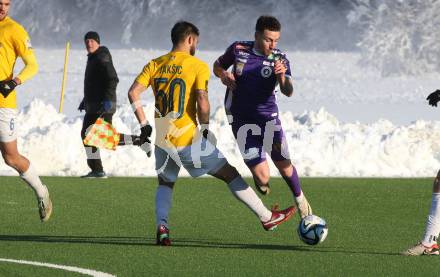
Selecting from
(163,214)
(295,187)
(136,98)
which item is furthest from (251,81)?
(163,214)

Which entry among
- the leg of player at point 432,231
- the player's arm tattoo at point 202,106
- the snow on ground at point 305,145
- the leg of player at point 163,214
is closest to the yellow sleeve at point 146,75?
the player's arm tattoo at point 202,106

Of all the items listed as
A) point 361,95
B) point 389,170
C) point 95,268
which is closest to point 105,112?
point 389,170

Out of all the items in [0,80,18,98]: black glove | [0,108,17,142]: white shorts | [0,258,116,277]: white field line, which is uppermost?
[0,80,18,98]: black glove

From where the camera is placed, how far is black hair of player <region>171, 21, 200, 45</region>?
10.4 metres

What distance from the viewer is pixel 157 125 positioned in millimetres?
10398

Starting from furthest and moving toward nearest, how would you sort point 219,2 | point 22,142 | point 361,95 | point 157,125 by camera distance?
point 219,2 → point 361,95 → point 22,142 → point 157,125

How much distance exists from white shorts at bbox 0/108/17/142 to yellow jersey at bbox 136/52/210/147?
4.84 ft

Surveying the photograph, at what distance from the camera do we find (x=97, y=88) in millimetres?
17984

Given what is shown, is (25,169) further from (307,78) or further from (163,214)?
(307,78)

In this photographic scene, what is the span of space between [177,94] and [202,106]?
0.25 m

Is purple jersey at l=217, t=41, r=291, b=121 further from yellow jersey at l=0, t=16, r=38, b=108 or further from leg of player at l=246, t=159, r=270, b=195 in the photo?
yellow jersey at l=0, t=16, r=38, b=108

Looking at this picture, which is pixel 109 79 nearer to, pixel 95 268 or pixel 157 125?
pixel 157 125

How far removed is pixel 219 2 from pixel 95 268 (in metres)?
110

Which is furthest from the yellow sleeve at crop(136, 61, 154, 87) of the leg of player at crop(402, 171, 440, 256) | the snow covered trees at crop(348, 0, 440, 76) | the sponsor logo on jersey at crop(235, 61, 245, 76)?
the snow covered trees at crop(348, 0, 440, 76)
